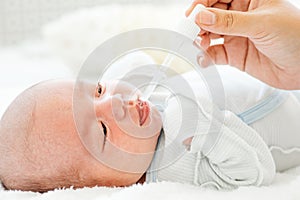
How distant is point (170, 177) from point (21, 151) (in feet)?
0.96

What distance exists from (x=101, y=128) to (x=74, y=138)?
6cm

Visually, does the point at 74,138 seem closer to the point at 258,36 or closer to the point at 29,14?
the point at 258,36

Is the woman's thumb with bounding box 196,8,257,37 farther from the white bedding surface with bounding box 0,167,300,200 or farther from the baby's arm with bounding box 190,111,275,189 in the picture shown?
the white bedding surface with bounding box 0,167,300,200

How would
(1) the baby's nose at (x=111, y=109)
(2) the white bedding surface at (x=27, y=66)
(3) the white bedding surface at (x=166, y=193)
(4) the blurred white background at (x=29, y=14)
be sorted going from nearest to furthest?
1. (3) the white bedding surface at (x=166, y=193)
2. (1) the baby's nose at (x=111, y=109)
3. (2) the white bedding surface at (x=27, y=66)
4. (4) the blurred white background at (x=29, y=14)

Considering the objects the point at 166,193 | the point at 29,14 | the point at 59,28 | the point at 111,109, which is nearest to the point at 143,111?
the point at 111,109

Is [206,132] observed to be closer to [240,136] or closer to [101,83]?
[240,136]

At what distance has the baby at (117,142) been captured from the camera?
1004 mm

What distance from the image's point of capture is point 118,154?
1044 millimetres

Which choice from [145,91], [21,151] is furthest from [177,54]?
[21,151]

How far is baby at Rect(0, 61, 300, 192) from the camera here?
1.00m

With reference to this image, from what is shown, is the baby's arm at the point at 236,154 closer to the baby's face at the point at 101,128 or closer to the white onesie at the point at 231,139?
the white onesie at the point at 231,139

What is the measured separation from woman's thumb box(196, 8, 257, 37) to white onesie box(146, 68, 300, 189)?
0.15 meters

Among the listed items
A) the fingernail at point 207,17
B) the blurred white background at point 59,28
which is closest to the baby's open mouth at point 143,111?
the fingernail at point 207,17

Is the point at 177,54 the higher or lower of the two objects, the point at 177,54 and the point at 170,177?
the higher
